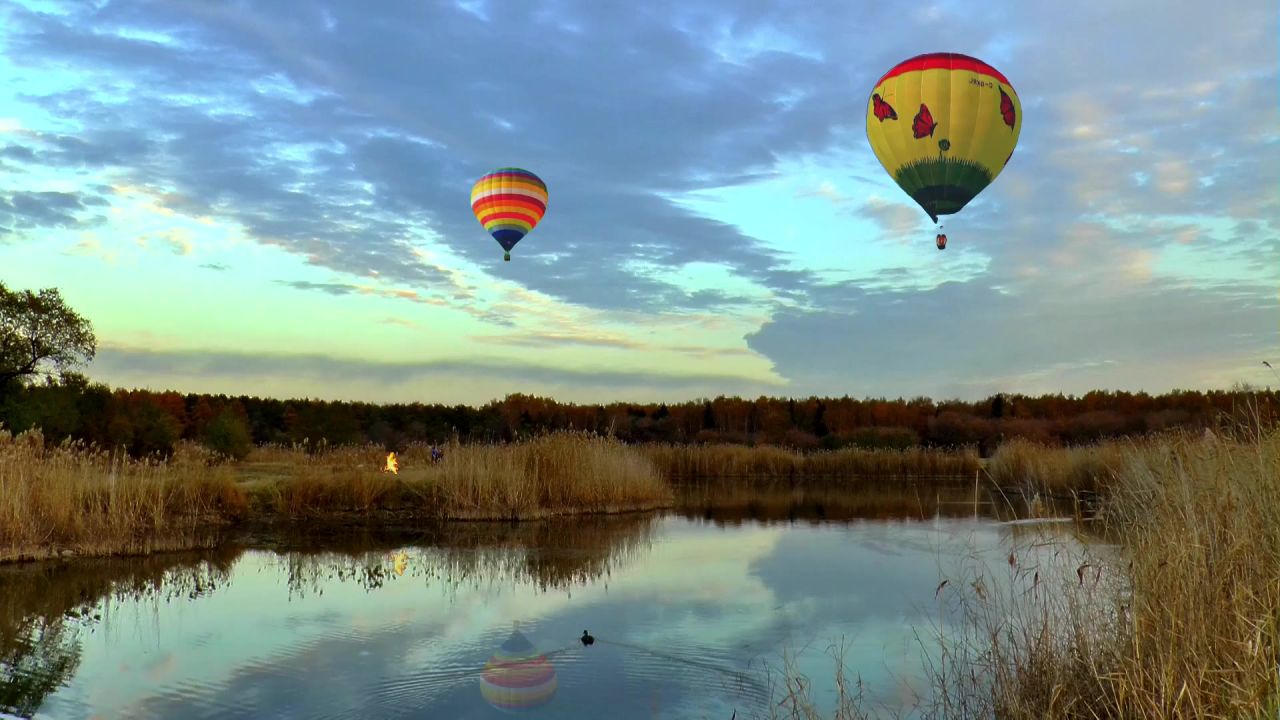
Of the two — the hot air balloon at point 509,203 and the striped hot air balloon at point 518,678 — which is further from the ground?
the hot air balloon at point 509,203

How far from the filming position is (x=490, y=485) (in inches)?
545

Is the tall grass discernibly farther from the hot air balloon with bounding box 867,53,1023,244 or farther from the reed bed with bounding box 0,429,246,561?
the reed bed with bounding box 0,429,246,561

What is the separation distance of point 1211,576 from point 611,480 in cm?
1157

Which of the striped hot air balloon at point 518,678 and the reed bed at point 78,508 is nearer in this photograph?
the striped hot air balloon at point 518,678

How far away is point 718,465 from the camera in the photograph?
27.5 meters

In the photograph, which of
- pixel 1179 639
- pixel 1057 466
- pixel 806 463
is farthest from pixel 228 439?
pixel 1179 639

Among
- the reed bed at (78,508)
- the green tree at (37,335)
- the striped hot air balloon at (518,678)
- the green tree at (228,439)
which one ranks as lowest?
the striped hot air balloon at (518,678)

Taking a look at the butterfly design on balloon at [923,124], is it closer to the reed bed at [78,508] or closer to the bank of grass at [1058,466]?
the bank of grass at [1058,466]

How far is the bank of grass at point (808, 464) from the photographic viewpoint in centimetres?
2666

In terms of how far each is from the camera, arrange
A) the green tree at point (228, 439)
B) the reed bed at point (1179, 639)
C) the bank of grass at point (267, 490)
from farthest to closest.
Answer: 1. the green tree at point (228, 439)
2. the bank of grass at point (267, 490)
3. the reed bed at point (1179, 639)

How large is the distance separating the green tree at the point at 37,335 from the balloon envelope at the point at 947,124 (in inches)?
905

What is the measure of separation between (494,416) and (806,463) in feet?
75.1

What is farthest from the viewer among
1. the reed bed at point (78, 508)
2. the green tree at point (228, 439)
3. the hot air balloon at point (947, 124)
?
the green tree at point (228, 439)

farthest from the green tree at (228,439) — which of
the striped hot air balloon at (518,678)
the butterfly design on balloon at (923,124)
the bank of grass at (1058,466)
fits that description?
the striped hot air balloon at (518,678)
